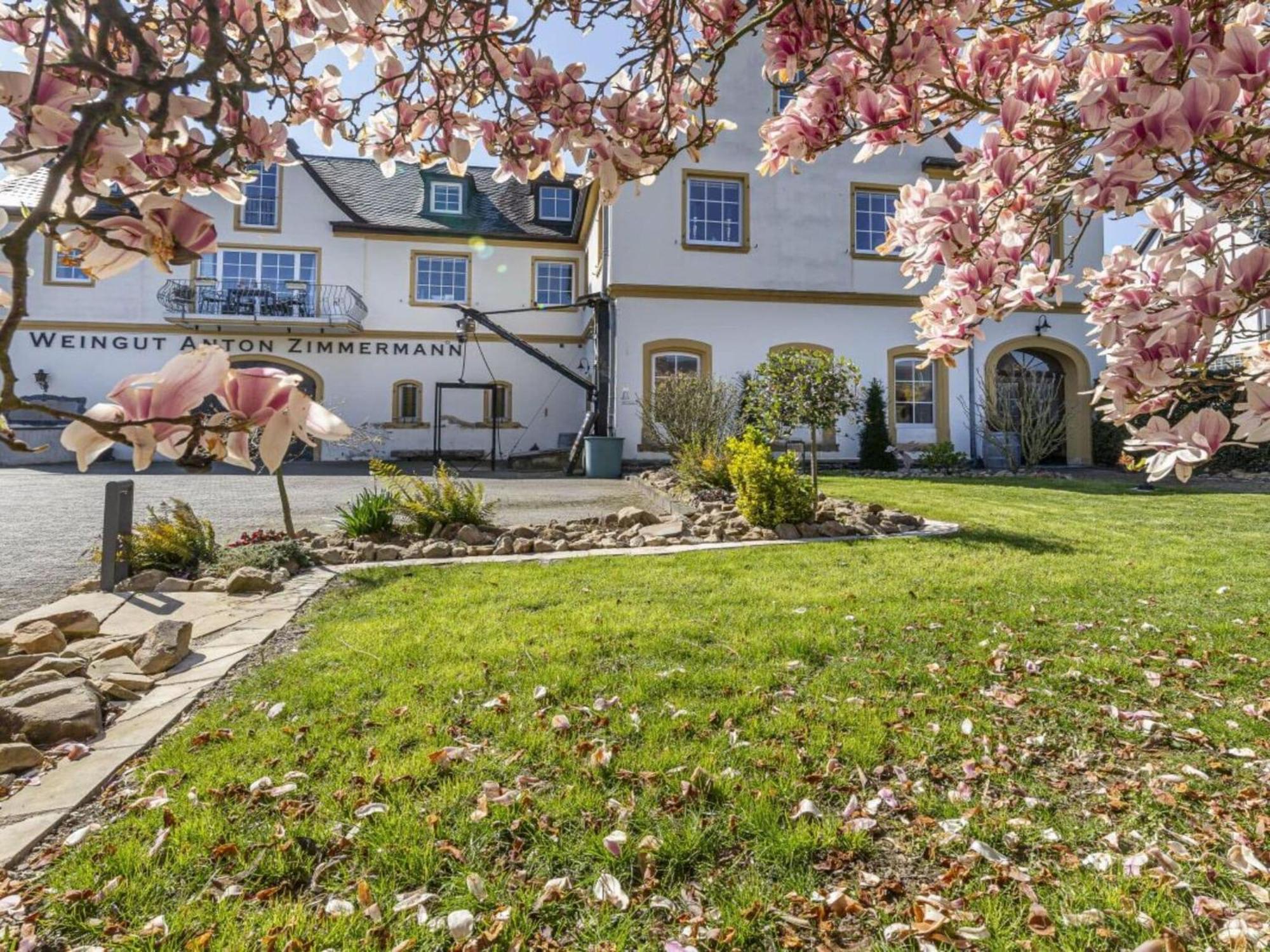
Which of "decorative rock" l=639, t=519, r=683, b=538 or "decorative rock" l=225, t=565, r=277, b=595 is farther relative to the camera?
"decorative rock" l=639, t=519, r=683, b=538

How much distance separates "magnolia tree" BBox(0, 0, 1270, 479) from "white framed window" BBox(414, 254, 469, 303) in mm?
16593

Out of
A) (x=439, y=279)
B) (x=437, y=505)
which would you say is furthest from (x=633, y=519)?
(x=439, y=279)

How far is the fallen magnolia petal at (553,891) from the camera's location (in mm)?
1504

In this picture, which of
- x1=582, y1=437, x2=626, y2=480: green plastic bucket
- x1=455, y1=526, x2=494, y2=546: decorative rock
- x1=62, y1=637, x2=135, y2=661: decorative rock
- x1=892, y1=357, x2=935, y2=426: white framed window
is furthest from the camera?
x1=892, y1=357, x2=935, y2=426: white framed window

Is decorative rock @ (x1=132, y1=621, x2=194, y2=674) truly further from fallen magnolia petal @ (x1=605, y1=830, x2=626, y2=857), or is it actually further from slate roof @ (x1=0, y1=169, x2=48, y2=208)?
fallen magnolia petal @ (x1=605, y1=830, x2=626, y2=857)

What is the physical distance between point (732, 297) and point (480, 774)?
12589 millimetres

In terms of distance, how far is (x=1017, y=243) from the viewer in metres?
1.92

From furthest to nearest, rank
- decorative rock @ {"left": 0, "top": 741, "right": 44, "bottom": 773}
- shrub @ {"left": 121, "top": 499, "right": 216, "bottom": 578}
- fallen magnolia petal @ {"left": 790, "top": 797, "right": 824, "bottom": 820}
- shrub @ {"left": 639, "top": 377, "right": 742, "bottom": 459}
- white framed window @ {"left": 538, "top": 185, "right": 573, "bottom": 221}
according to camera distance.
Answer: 1. white framed window @ {"left": 538, "top": 185, "right": 573, "bottom": 221}
2. shrub @ {"left": 639, "top": 377, "right": 742, "bottom": 459}
3. shrub @ {"left": 121, "top": 499, "right": 216, "bottom": 578}
4. decorative rock @ {"left": 0, "top": 741, "right": 44, "bottom": 773}
5. fallen magnolia petal @ {"left": 790, "top": 797, "right": 824, "bottom": 820}

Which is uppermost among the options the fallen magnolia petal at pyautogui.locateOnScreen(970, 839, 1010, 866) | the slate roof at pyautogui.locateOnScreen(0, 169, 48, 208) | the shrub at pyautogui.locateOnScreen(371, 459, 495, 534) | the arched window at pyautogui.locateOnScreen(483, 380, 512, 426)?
the arched window at pyautogui.locateOnScreen(483, 380, 512, 426)

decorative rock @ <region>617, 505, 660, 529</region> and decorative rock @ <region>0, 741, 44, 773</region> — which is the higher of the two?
decorative rock @ <region>617, 505, 660, 529</region>

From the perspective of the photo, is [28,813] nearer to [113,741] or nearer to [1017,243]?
[113,741]

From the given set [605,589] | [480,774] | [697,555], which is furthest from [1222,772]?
[697,555]

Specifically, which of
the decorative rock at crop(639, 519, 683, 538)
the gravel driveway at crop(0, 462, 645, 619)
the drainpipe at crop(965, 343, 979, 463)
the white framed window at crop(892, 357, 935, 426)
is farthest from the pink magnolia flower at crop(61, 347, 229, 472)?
the drainpipe at crop(965, 343, 979, 463)

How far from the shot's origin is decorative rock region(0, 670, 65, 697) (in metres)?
2.50
